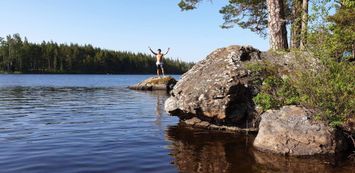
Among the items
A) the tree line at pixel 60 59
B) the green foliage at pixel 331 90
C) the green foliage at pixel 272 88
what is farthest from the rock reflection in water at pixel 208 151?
the tree line at pixel 60 59

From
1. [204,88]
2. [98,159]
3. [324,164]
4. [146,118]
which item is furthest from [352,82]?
[146,118]

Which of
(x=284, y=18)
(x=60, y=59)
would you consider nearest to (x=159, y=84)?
(x=284, y=18)

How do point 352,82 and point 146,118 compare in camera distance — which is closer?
point 352,82

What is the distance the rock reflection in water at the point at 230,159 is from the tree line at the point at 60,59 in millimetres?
148592

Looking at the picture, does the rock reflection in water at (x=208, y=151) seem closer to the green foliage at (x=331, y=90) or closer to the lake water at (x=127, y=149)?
the lake water at (x=127, y=149)

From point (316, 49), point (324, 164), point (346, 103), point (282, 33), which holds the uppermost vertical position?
point (282, 33)

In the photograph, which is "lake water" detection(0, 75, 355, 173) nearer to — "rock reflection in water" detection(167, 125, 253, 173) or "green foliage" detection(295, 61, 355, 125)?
"rock reflection in water" detection(167, 125, 253, 173)

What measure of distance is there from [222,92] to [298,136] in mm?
3430

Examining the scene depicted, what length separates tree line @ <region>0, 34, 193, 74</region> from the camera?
490 feet

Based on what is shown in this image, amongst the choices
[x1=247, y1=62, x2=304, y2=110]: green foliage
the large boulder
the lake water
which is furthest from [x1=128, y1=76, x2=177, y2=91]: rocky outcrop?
[x1=247, y1=62, x2=304, y2=110]: green foliage

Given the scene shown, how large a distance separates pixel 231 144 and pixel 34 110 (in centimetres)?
1251

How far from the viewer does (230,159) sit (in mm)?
9992

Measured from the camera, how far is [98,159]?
32.2ft

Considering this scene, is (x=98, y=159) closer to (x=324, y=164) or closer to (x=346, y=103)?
(x=324, y=164)
